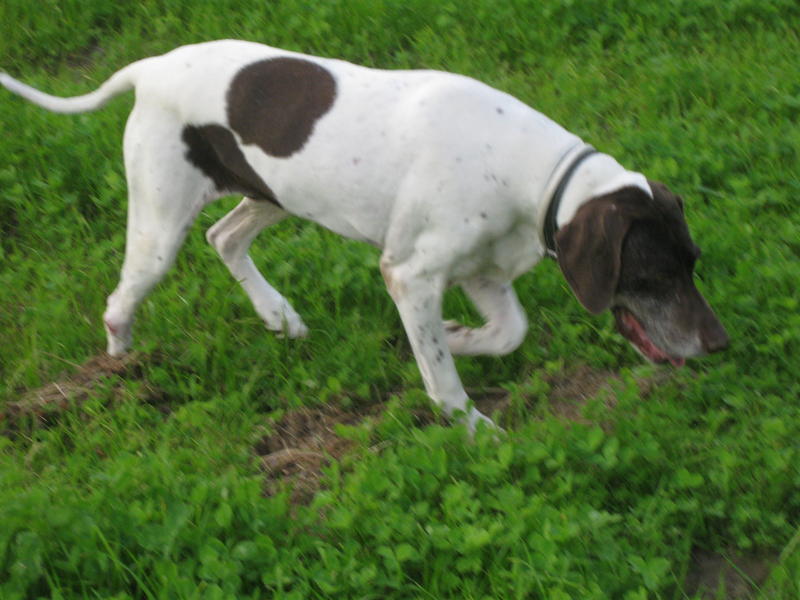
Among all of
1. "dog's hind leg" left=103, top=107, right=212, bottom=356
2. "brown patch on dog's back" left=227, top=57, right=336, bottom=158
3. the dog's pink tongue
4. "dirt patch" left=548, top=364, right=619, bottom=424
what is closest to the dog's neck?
the dog's pink tongue

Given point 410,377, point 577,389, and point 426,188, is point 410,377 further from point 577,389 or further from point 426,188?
point 426,188

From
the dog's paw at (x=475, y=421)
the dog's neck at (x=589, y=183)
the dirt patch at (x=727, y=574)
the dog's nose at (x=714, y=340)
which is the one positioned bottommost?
the dirt patch at (x=727, y=574)

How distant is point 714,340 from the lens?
12.0 ft

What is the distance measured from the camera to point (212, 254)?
5113 mm

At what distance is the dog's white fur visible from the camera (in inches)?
148

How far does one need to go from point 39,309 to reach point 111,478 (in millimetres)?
1655

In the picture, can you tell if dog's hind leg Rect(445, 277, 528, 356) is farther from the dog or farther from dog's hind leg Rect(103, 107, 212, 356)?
dog's hind leg Rect(103, 107, 212, 356)

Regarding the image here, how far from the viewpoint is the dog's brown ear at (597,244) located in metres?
3.48

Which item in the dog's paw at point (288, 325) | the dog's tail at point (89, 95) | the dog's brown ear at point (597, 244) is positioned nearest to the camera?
the dog's brown ear at point (597, 244)

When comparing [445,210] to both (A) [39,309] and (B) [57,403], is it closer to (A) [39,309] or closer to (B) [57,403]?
(B) [57,403]

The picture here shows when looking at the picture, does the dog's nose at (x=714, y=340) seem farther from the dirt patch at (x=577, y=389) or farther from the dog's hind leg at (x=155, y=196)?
the dog's hind leg at (x=155, y=196)

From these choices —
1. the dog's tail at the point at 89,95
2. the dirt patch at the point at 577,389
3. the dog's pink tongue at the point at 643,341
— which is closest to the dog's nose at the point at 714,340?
the dog's pink tongue at the point at 643,341

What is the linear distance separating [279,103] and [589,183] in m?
1.13

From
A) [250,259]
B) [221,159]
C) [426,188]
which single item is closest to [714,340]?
[426,188]
